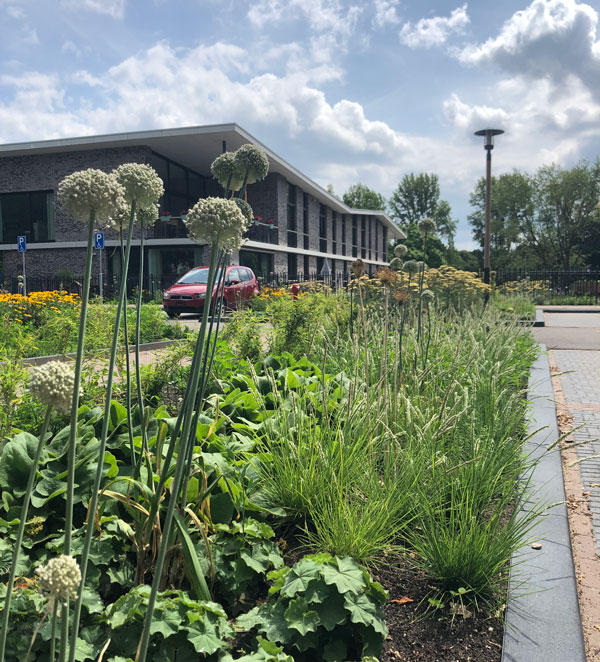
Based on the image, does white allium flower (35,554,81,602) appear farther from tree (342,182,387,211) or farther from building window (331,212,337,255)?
tree (342,182,387,211)

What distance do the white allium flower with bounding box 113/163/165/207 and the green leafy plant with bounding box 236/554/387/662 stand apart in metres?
1.31

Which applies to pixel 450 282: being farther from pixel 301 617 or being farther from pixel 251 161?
pixel 301 617

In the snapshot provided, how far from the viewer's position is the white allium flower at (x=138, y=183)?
140 cm

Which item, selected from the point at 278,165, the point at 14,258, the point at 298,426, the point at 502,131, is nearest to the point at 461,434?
the point at 298,426

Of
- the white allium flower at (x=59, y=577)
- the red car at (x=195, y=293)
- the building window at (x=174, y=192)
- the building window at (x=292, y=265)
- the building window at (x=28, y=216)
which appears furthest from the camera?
the building window at (x=292, y=265)

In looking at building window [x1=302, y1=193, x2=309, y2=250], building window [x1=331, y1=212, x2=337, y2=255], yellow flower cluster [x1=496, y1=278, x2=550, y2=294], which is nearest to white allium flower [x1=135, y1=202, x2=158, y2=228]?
yellow flower cluster [x1=496, y1=278, x2=550, y2=294]

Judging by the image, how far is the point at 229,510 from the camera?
2.24 m

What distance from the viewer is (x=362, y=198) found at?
243 feet

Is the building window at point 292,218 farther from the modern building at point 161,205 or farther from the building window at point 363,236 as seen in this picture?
the building window at point 363,236

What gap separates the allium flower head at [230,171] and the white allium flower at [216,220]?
81 cm

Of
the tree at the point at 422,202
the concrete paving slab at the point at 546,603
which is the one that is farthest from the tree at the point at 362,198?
the concrete paving slab at the point at 546,603

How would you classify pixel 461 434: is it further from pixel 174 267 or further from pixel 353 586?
pixel 174 267

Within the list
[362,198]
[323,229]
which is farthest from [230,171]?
[362,198]

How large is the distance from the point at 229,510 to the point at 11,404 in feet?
4.75
